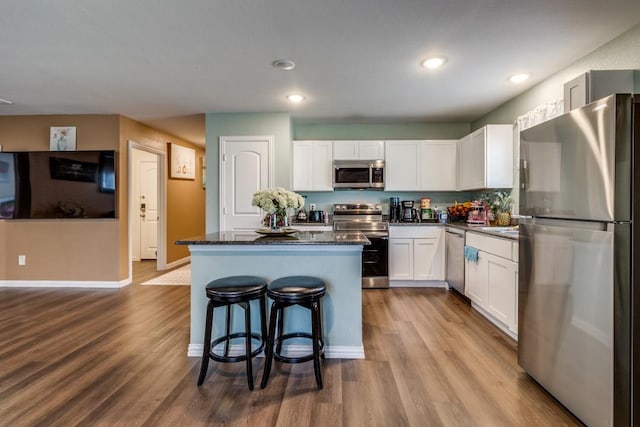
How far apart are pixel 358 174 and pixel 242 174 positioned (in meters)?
1.60

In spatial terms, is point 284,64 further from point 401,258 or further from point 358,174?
point 401,258

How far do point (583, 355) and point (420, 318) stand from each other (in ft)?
5.46

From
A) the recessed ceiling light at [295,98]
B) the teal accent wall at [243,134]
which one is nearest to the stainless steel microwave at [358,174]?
the teal accent wall at [243,134]

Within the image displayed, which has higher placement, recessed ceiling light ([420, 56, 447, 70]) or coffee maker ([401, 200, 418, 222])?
recessed ceiling light ([420, 56, 447, 70])

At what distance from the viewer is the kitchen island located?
2396 mm

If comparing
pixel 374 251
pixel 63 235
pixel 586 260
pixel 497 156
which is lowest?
pixel 374 251

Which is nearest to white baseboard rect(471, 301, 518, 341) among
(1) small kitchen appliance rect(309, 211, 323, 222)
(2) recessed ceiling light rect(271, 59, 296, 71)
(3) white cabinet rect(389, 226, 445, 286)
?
(3) white cabinet rect(389, 226, 445, 286)

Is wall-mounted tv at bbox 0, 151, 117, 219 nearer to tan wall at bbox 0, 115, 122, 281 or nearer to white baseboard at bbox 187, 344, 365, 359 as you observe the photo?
tan wall at bbox 0, 115, 122, 281

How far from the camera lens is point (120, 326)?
3012 millimetres

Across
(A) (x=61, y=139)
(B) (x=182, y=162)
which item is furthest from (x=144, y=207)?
(A) (x=61, y=139)

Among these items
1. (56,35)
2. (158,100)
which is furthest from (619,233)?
(158,100)

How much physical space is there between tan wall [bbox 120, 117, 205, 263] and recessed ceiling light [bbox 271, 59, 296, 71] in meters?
2.87

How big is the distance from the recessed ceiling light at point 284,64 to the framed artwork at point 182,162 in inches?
140

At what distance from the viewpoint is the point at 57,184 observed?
4355mm
